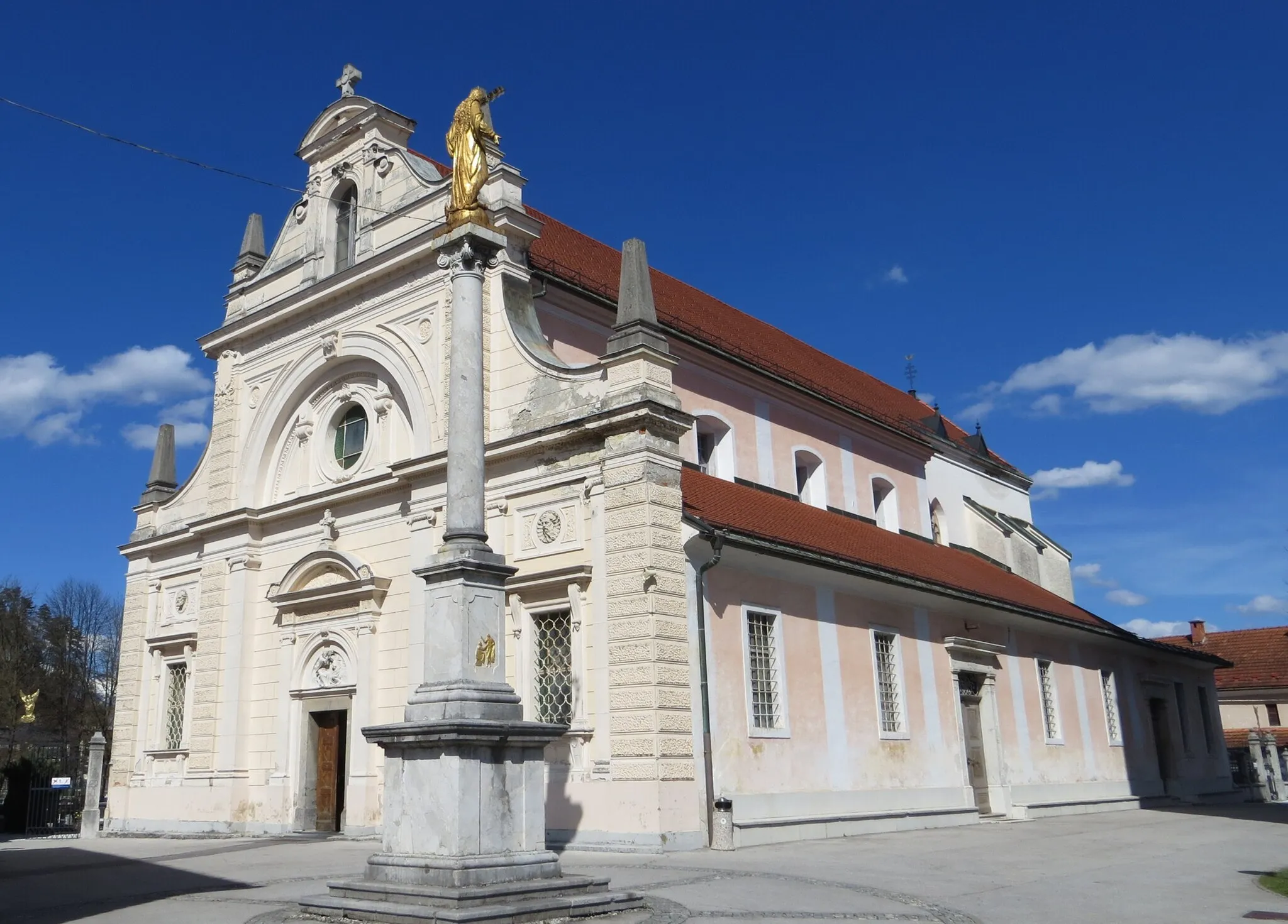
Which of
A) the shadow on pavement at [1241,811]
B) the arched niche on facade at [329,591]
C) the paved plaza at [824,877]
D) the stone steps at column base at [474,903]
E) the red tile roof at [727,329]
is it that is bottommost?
the shadow on pavement at [1241,811]

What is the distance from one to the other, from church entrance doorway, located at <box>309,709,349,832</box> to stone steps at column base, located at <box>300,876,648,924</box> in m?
10.6

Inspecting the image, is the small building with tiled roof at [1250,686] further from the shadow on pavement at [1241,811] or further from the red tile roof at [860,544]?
the red tile roof at [860,544]

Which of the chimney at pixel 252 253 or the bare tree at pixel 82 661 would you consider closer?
the chimney at pixel 252 253

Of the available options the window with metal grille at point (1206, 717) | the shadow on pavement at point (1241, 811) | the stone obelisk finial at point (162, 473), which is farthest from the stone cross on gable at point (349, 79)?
the window with metal grille at point (1206, 717)

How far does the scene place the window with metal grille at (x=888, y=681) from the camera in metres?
19.6

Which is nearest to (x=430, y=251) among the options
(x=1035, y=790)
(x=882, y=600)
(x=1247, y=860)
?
(x=882, y=600)

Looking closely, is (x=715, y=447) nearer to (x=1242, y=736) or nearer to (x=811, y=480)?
(x=811, y=480)

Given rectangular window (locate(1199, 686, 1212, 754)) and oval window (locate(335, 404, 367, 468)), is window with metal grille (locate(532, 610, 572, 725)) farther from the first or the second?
rectangular window (locate(1199, 686, 1212, 754))

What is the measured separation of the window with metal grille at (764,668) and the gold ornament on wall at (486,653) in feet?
25.0

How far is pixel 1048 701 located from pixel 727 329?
11.2 metres

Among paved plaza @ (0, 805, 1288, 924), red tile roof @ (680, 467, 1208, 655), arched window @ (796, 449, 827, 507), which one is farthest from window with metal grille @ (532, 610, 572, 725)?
arched window @ (796, 449, 827, 507)

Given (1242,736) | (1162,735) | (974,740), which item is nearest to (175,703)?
(974,740)

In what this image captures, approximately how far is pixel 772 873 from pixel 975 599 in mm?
11677

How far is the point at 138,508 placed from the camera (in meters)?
24.6
